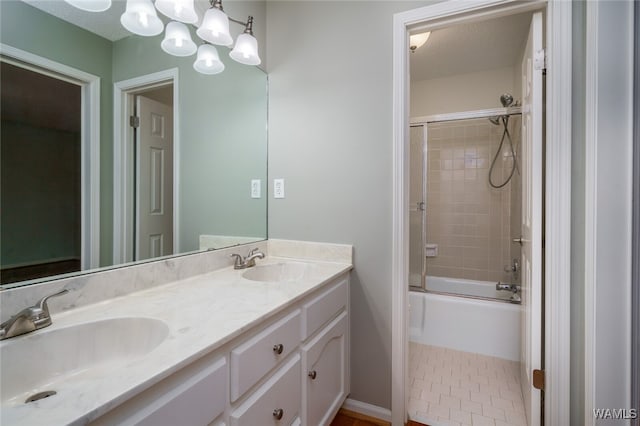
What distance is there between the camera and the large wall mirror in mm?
851

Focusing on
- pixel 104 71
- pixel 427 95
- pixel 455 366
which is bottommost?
pixel 455 366

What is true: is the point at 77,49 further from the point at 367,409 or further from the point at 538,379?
the point at 538,379

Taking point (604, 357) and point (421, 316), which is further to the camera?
point (421, 316)

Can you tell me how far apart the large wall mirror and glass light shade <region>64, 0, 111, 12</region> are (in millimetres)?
27

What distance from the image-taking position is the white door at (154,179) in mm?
1183

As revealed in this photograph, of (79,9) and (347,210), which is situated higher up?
(79,9)

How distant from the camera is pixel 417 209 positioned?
2.76 m

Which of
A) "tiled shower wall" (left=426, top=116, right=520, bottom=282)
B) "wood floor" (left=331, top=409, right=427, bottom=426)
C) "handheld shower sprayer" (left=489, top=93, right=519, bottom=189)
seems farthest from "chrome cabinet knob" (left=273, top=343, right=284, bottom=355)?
"handheld shower sprayer" (left=489, top=93, right=519, bottom=189)

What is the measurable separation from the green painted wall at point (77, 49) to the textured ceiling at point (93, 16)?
0.02 metres

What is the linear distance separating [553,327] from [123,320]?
5.32 ft

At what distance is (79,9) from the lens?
979 mm

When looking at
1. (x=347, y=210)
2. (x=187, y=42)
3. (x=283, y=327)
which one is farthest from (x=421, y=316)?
(x=187, y=42)

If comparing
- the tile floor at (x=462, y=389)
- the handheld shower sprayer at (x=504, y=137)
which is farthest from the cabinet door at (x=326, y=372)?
the handheld shower sprayer at (x=504, y=137)

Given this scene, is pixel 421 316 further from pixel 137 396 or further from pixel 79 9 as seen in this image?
pixel 79 9
